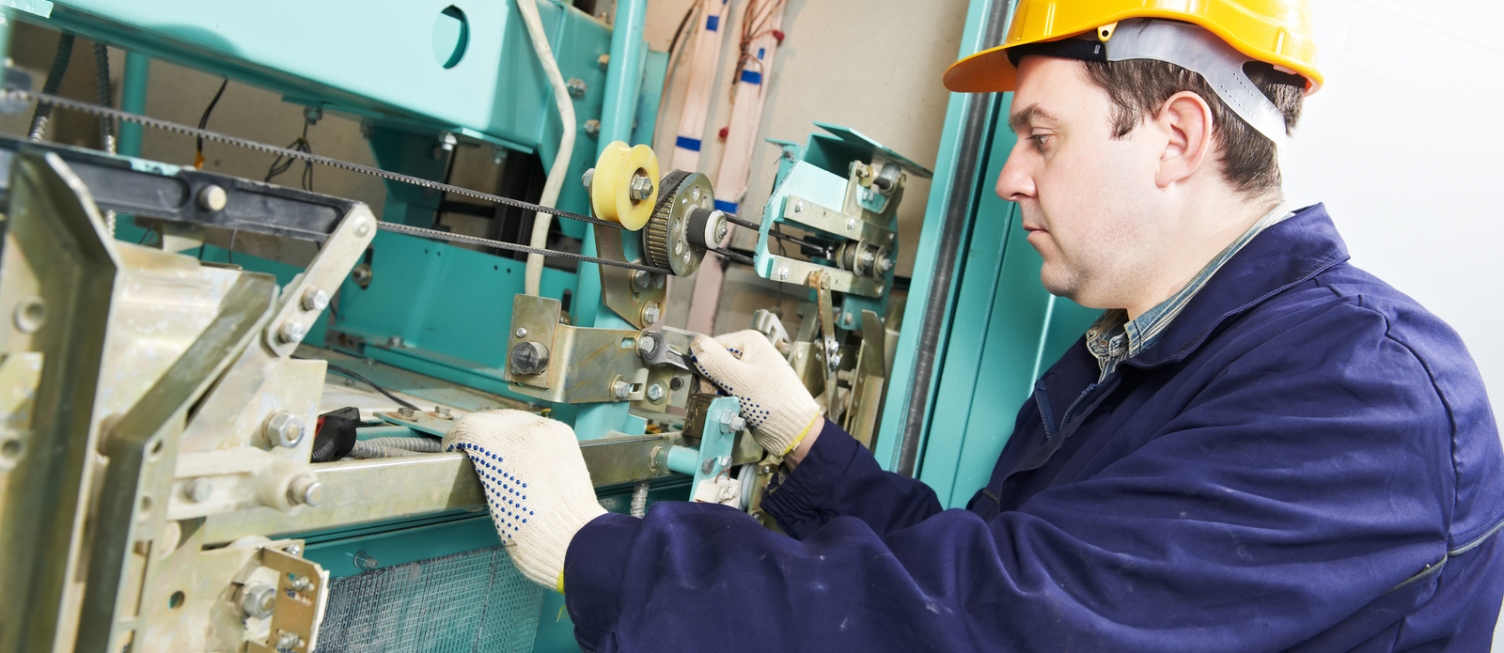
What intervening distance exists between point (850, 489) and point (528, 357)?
554mm

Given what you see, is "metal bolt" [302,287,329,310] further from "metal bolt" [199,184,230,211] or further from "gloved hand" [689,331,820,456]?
"gloved hand" [689,331,820,456]

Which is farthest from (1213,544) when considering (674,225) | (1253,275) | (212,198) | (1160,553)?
(212,198)

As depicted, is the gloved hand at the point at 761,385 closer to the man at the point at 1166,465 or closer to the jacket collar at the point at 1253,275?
the man at the point at 1166,465

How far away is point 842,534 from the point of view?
947 millimetres

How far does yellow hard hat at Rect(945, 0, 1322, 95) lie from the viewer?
1109 mm

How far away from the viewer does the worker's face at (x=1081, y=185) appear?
1.14 meters

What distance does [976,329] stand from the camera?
5.15ft

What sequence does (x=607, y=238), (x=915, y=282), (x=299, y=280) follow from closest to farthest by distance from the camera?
(x=299, y=280) → (x=607, y=238) → (x=915, y=282)

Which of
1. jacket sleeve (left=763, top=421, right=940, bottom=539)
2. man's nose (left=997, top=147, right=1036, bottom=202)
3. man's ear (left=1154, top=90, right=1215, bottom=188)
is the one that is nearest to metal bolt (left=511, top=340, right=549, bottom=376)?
jacket sleeve (left=763, top=421, right=940, bottom=539)

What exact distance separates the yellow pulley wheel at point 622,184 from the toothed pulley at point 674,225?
5 cm

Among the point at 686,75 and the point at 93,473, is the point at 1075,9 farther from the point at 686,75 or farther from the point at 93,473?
the point at 686,75

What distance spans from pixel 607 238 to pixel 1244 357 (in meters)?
0.77

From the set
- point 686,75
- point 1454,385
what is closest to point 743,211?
point 686,75

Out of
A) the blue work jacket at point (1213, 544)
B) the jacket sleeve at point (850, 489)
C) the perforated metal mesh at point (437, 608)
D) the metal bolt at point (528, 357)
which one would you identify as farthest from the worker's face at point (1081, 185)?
the perforated metal mesh at point (437, 608)
